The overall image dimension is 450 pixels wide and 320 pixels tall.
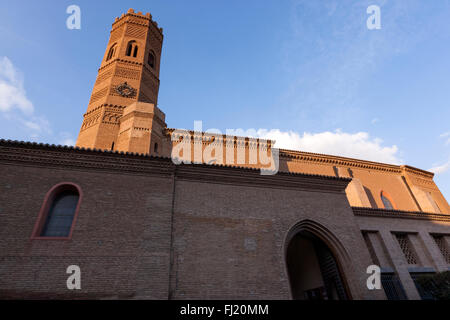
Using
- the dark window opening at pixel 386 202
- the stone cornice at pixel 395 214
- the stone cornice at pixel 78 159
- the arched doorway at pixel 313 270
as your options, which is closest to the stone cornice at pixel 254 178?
the stone cornice at pixel 78 159

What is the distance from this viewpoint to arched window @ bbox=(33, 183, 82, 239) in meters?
7.04

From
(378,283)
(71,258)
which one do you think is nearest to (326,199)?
(378,283)

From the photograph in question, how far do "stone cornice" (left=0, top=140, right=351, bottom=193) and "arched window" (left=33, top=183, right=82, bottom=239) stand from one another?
2.57ft

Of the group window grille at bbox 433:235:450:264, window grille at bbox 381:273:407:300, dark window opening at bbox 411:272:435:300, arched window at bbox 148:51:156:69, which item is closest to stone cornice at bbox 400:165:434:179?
window grille at bbox 433:235:450:264

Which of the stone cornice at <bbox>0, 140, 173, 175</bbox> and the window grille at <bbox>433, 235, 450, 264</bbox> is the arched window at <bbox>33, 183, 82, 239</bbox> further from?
the window grille at <bbox>433, 235, 450, 264</bbox>

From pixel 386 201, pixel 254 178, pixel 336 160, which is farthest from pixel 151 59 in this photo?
pixel 386 201

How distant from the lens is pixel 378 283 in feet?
28.3

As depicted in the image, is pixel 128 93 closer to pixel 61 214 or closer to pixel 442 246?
pixel 61 214

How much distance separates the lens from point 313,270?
1081 centimetres

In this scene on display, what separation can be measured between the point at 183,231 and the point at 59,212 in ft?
11.6

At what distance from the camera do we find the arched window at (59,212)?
7.04 m

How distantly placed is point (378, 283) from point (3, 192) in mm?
11514
